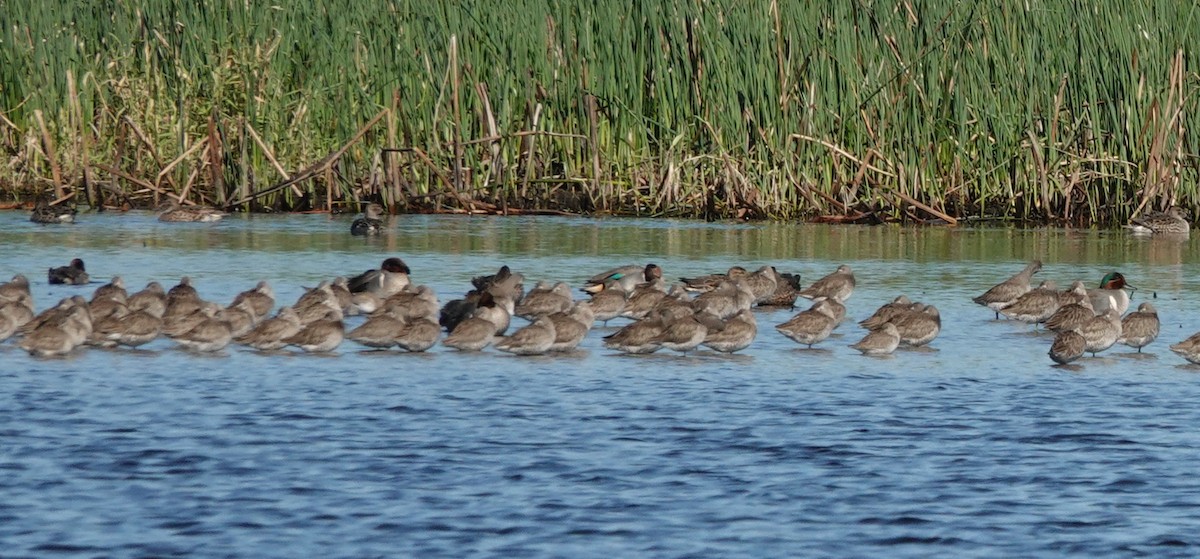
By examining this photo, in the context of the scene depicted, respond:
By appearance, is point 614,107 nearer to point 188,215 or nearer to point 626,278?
point 188,215

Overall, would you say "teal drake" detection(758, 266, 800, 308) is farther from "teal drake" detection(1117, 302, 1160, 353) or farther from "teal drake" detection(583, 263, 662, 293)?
"teal drake" detection(1117, 302, 1160, 353)

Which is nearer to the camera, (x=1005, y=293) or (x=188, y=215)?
(x=1005, y=293)

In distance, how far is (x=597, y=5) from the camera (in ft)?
74.7

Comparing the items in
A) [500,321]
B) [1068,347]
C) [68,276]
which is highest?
[68,276]

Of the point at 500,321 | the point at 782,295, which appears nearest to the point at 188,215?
the point at 782,295

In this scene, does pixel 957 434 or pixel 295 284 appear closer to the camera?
pixel 957 434

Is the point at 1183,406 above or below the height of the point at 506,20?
below

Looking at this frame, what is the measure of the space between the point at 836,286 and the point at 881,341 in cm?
289

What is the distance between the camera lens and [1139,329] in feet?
43.7

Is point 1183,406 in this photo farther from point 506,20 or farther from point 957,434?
point 506,20

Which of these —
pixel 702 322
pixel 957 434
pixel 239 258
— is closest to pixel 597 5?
pixel 239 258

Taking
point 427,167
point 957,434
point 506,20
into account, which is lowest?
point 957,434

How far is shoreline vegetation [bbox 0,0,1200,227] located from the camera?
21.2 m

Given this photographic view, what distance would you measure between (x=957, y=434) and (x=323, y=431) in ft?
11.0
